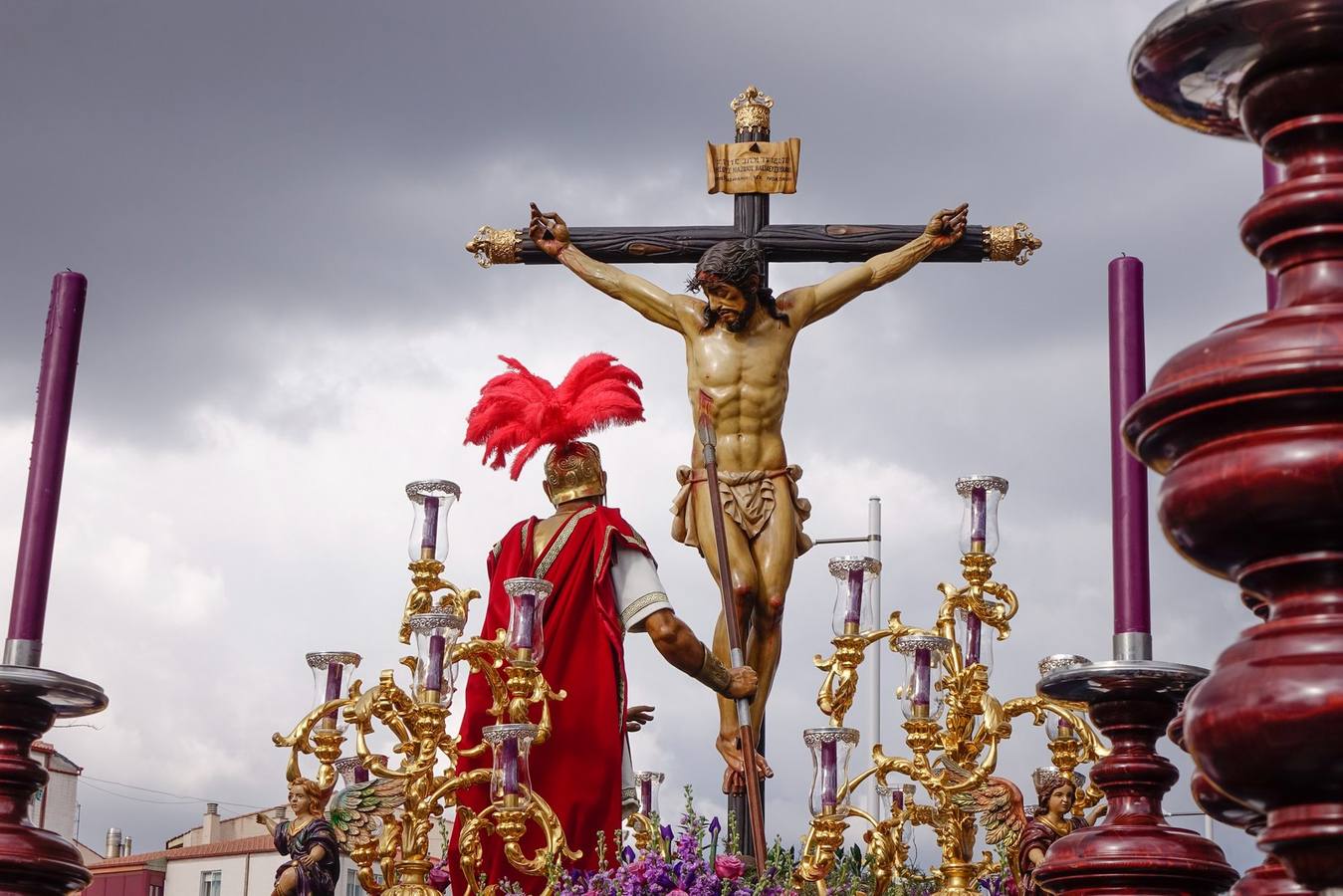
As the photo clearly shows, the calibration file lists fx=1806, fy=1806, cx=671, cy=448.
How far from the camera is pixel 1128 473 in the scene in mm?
3676

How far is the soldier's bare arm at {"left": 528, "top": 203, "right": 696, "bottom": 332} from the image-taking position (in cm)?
888

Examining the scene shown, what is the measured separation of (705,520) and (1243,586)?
Result: 6.46m

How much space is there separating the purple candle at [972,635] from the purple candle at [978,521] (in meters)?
0.24

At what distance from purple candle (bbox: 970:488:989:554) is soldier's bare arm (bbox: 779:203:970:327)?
252cm

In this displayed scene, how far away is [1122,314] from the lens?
3.98m

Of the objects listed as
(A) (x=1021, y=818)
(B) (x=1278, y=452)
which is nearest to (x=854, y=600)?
(A) (x=1021, y=818)

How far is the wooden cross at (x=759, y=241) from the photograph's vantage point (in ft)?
30.0

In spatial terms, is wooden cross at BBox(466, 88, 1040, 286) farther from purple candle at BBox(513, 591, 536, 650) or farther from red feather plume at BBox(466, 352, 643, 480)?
purple candle at BBox(513, 591, 536, 650)

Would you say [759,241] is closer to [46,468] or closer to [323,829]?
[323,829]

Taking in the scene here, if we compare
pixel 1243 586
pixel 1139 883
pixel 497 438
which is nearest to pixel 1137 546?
pixel 1139 883

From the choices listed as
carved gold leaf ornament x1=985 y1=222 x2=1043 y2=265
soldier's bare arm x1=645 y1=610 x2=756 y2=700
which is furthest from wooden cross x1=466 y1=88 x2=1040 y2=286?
soldier's bare arm x1=645 y1=610 x2=756 y2=700

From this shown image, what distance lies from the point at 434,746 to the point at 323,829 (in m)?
0.47

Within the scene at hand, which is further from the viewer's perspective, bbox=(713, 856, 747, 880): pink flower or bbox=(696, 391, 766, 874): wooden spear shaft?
bbox=(696, 391, 766, 874): wooden spear shaft

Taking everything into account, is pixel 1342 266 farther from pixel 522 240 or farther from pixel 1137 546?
pixel 522 240
